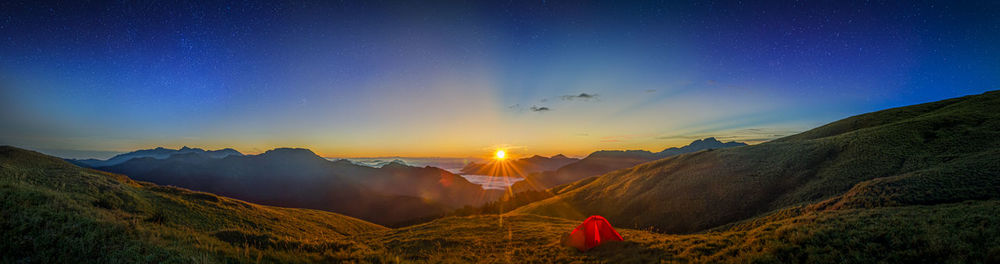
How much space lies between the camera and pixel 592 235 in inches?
639

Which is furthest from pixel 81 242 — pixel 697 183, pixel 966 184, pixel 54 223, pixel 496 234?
pixel 697 183

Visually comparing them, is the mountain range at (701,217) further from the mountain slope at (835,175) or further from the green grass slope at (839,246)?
the mountain slope at (835,175)

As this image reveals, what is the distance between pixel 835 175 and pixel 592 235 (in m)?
30.1

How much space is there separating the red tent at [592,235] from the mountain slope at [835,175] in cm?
1594

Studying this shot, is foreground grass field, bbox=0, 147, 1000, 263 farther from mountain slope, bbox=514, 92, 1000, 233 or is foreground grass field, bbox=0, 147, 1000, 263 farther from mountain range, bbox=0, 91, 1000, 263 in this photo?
mountain slope, bbox=514, 92, 1000, 233

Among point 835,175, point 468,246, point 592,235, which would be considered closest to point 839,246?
point 592,235

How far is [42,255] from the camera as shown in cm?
570

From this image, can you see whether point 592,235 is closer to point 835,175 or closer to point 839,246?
point 839,246

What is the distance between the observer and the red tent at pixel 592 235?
16.1 meters

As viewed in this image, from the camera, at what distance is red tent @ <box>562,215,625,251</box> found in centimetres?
1611

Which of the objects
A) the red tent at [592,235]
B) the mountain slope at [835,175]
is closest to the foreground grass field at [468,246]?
the red tent at [592,235]

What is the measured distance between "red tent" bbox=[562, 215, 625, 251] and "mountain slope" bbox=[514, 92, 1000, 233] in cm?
1594

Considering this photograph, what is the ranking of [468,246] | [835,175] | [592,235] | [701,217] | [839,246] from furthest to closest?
[701,217] → [835,175] → [468,246] → [592,235] → [839,246]

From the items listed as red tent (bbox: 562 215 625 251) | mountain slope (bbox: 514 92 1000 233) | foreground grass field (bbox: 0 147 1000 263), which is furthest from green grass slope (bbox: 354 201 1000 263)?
mountain slope (bbox: 514 92 1000 233)
